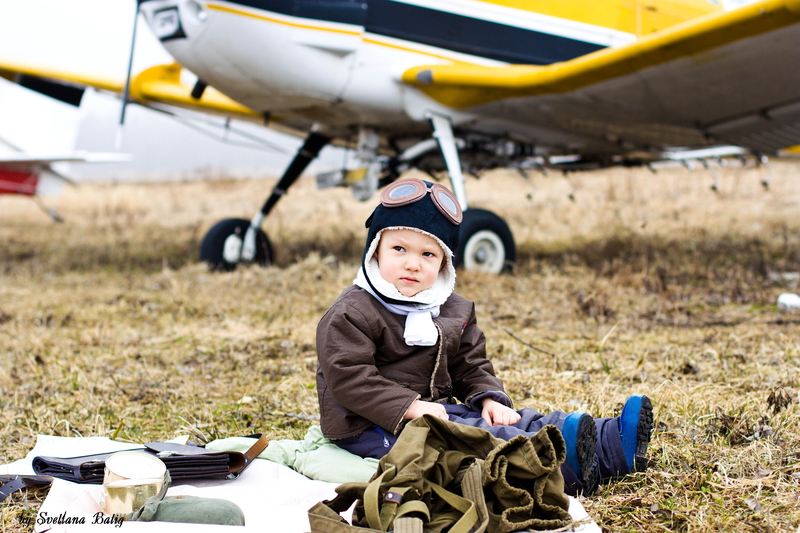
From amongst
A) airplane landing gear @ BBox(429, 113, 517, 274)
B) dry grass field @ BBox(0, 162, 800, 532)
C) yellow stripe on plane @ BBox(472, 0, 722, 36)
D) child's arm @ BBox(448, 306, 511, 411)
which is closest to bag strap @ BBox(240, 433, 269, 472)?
dry grass field @ BBox(0, 162, 800, 532)

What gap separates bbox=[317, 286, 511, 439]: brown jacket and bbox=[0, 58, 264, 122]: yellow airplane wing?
5.21m

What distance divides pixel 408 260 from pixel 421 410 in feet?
1.31

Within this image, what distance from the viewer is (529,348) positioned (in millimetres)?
3191

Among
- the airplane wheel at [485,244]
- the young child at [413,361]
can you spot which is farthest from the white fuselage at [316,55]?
the young child at [413,361]

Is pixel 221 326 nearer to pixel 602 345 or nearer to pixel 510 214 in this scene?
pixel 602 345

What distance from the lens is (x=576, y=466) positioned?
1538 millimetres

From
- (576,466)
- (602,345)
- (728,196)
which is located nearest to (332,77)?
(602,345)

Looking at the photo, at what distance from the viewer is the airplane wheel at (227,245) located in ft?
19.4

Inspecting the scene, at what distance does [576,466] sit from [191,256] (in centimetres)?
617

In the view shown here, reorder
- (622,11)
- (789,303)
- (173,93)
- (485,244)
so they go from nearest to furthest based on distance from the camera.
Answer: (789,303) → (485,244) → (622,11) → (173,93)

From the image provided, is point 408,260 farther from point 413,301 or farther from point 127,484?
point 127,484

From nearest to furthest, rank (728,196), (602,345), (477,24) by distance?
(602,345) → (477,24) → (728,196)

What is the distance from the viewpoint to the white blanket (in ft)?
4.45

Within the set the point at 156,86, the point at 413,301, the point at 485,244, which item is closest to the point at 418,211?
the point at 413,301
